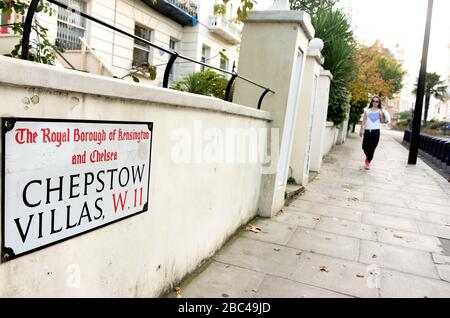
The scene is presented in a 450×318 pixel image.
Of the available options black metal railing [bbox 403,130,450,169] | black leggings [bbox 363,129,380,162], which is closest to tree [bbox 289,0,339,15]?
black metal railing [bbox 403,130,450,169]

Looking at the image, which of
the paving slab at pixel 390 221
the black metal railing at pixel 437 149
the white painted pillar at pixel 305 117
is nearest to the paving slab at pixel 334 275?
the paving slab at pixel 390 221

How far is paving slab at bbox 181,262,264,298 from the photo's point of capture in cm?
305

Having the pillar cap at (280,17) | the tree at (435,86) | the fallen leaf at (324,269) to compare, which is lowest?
the fallen leaf at (324,269)

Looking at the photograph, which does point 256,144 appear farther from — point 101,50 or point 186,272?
point 101,50

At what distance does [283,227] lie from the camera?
490cm

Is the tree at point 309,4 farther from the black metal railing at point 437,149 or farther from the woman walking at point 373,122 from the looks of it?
the woman walking at point 373,122

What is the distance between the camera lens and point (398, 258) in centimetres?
407

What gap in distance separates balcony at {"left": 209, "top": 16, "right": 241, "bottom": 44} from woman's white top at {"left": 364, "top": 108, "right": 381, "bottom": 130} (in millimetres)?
9159

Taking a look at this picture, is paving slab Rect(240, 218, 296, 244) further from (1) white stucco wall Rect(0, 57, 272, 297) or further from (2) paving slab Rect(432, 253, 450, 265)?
(2) paving slab Rect(432, 253, 450, 265)

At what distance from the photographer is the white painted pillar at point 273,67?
16.0ft

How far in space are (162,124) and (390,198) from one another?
18.5ft

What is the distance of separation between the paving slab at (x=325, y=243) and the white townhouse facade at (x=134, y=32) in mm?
4109

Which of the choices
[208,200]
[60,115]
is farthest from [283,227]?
[60,115]
